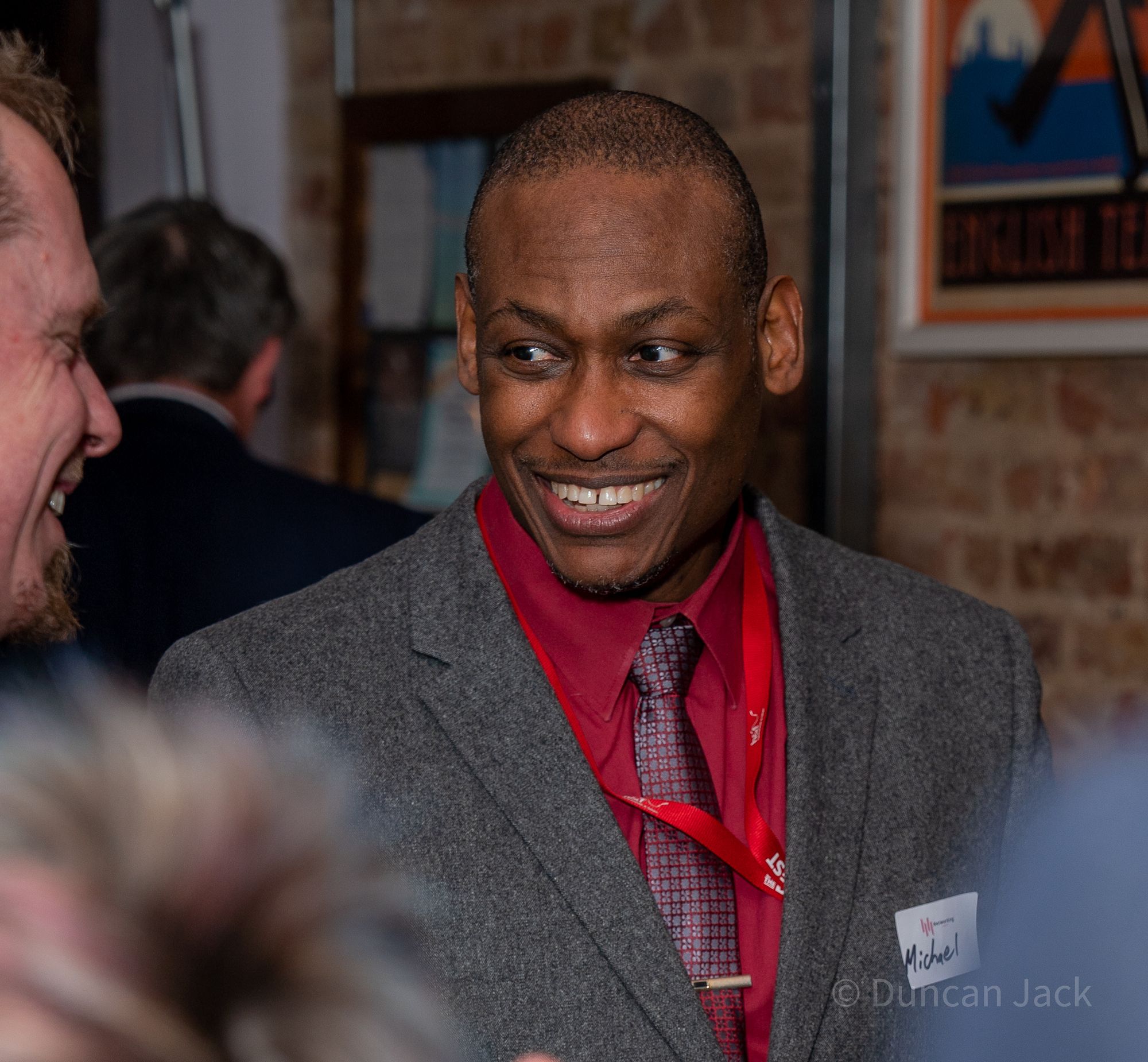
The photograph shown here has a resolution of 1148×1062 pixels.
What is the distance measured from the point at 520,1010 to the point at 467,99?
9.41ft

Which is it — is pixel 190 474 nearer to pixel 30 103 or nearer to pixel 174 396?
pixel 174 396

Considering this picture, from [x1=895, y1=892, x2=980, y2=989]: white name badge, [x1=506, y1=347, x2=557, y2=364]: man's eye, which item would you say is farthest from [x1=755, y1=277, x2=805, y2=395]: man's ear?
[x1=895, y1=892, x2=980, y2=989]: white name badge

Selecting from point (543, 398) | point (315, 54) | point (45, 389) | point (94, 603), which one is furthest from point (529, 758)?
point (315, 54)

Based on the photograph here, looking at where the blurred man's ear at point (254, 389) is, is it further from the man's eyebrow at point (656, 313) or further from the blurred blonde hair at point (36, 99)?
the man's eyebrow at point (656, 313)

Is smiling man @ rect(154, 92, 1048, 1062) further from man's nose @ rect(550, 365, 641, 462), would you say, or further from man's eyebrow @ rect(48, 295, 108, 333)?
man's eyebrow @ rect(48, 295, 108, 333)

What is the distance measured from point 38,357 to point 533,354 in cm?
50

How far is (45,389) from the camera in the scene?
147cm

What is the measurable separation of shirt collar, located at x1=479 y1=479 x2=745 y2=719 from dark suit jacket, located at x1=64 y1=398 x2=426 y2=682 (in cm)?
104

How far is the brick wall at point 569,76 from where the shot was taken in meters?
3.33

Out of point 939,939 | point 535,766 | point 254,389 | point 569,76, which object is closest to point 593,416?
point 535,766

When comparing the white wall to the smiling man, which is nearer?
the smiling man

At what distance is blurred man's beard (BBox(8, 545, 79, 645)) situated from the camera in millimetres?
1514

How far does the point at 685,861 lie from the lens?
59.7 inches

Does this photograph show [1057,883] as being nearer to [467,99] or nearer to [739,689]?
[739,689]
